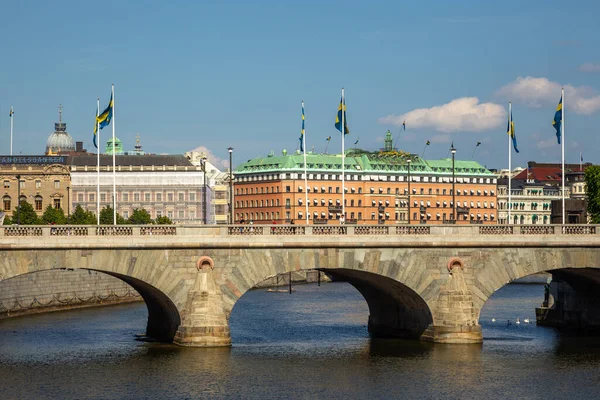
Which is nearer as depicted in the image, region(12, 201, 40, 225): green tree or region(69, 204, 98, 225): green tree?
region(69, 204, 98, 225): green tree

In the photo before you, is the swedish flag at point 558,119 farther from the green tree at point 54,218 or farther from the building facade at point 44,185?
the building facade at point 44,185

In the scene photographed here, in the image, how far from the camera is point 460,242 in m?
74.4

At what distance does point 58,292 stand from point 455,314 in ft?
→ 121

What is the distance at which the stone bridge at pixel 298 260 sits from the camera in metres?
69.1

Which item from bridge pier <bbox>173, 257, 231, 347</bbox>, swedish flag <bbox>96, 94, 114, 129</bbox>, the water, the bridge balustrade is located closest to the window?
the water

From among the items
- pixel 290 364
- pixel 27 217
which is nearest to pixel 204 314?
pixel 290 364

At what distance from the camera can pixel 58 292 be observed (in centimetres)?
9975

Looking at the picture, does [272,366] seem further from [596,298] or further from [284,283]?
[284,283]

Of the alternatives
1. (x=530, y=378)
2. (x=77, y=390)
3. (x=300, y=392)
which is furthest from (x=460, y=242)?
(x=77, y=390)

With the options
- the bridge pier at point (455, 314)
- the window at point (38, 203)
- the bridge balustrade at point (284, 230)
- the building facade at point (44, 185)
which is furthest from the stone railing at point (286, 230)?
the window at point (38, 203)

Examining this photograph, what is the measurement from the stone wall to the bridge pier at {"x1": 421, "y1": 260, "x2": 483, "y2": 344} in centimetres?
3196

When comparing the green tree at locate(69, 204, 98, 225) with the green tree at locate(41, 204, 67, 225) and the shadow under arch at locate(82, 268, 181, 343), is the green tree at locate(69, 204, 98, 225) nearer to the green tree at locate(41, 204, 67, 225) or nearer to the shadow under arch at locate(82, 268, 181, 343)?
the green tree at locate(41, 204, 67, 225)

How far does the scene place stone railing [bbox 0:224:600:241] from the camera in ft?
227

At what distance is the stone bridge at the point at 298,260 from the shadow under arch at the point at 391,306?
0.17m
